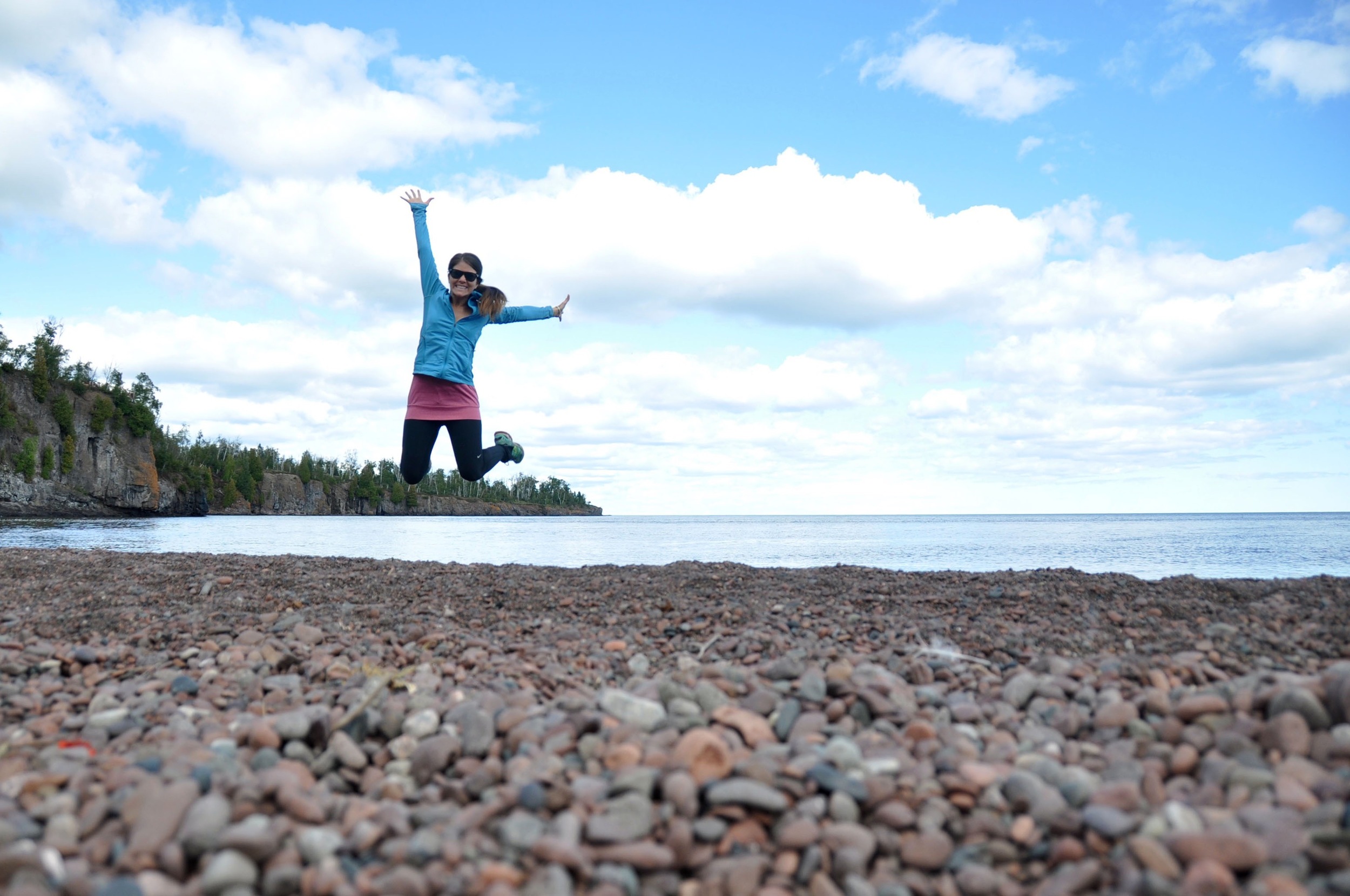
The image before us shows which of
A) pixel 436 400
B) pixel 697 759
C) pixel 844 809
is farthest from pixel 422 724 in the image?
pixel 436 400

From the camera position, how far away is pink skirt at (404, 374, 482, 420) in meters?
8.02

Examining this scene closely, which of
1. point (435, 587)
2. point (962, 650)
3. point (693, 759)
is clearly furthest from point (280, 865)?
point (435, 587)

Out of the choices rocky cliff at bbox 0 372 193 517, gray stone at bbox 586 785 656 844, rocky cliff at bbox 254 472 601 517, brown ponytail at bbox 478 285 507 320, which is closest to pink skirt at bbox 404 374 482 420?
brown ponytail at bbox 478 285 507 320

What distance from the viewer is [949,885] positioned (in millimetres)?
2264

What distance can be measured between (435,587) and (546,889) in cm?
561

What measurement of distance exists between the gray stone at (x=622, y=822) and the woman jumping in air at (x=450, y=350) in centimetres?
603

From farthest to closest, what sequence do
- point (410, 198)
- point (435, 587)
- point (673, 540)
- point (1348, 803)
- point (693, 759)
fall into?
point (673, 540)
point (410, 198)
point (435, 587)
point (693, 759)
point (1348, 803)

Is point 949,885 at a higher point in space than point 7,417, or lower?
lower

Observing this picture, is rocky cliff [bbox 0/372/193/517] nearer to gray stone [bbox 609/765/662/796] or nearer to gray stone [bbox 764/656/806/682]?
gray stone [bbox 764/656/806/682]

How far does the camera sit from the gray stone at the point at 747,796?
2.50 metres

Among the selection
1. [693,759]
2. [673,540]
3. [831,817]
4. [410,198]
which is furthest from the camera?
[673,540]

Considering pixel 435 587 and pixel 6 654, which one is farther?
pixel 435 587

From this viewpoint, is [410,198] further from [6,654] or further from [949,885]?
[949,885]

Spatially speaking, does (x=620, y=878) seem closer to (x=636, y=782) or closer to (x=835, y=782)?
(x=636, y=782)
